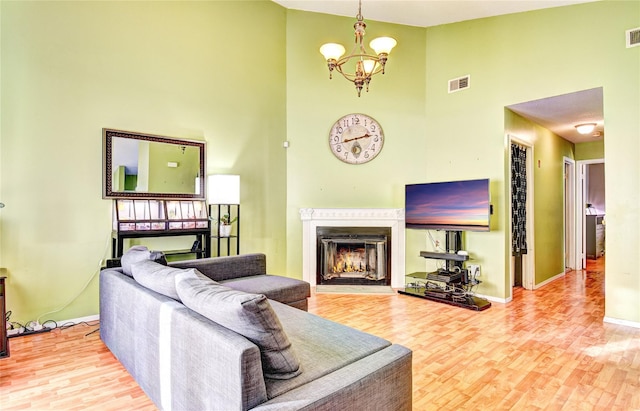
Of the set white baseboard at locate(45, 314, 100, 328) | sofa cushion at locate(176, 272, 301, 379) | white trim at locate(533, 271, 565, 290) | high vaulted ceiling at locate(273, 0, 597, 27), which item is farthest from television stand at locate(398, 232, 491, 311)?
white baseboard at locate(45, 314, 100, 328)

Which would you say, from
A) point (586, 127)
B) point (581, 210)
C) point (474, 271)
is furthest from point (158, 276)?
point (581, 210)

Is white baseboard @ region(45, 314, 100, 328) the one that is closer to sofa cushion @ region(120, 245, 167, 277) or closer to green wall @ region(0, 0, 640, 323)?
green wall @ region(0, 0, 640, 323)

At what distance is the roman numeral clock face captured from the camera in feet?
16.9

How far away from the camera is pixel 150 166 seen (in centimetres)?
396

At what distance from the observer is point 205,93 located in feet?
14.4

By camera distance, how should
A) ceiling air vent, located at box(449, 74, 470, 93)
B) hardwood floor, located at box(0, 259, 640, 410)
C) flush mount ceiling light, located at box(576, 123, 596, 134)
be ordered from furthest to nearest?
1. flush mount ceiling light, located at box(576, 123, 596, 134)
2. ceiling air vent, located at box(449, 74, 470, 93)
3. hardwood floor, located at box(0, 259, 640, 410)

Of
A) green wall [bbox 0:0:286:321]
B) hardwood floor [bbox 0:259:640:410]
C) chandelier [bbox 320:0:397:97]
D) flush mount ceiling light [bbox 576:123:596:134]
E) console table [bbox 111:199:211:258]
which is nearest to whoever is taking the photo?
hardwood floor [bbox 0:259:640:410]

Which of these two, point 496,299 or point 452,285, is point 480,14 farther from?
point 496,299

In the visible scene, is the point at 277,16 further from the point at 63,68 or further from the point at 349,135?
the point at 63,68

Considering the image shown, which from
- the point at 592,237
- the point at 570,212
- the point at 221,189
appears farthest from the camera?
the point at 592,237

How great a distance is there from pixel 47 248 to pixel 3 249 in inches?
12.3

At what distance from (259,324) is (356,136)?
13.6ft

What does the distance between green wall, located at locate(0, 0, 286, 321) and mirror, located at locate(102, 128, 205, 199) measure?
98mm

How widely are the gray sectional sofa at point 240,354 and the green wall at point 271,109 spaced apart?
1.75m
